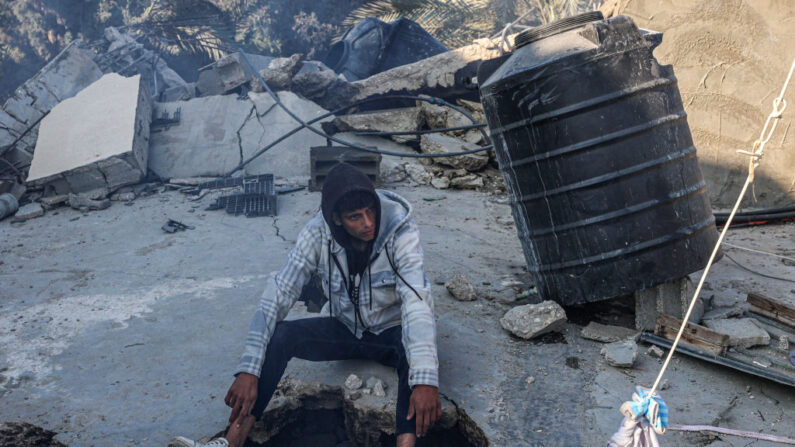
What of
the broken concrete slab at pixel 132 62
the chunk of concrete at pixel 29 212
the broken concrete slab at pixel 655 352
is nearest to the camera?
the broken concrete slab at pixel 655 352

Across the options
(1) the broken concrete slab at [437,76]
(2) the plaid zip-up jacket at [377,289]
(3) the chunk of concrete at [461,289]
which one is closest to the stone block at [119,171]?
(1) the broken concrete slab at [437,76]

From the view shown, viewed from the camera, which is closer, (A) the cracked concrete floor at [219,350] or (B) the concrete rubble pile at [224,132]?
(A) the cracked concrete floor at [219,350]

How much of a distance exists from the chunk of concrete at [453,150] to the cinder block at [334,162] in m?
0.86

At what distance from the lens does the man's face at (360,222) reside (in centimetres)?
232

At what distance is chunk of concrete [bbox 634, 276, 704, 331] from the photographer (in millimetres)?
2977

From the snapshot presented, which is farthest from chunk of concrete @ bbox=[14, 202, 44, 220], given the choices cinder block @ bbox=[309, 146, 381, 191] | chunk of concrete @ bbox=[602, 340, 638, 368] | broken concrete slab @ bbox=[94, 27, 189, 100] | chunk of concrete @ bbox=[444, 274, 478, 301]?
chunk of concrete @ bbox=[602, 340, 638, 368]

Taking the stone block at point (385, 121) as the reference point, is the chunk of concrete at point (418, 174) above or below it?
below

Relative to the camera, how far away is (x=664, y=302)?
2.98 m

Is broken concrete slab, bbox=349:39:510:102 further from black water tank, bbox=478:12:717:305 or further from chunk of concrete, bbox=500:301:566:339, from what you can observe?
chunk of concrete, bbox=500:301:566:339

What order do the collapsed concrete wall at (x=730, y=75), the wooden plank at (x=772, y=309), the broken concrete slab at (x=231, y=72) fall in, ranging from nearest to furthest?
the wooden plank at (x=772, y=309) → the collapsed concrete wall at (x=730, y=75) → the broken concrete slab at (x=231, y=72)

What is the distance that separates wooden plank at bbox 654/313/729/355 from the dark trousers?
142 centimetres

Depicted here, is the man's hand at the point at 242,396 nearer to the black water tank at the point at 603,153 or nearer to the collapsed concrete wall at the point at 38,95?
the black water tank at the point at 603,153

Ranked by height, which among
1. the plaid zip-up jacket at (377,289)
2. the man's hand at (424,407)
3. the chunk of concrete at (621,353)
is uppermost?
the plaid zip-up jacket at (377,289)

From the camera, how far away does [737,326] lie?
2.84 metres
